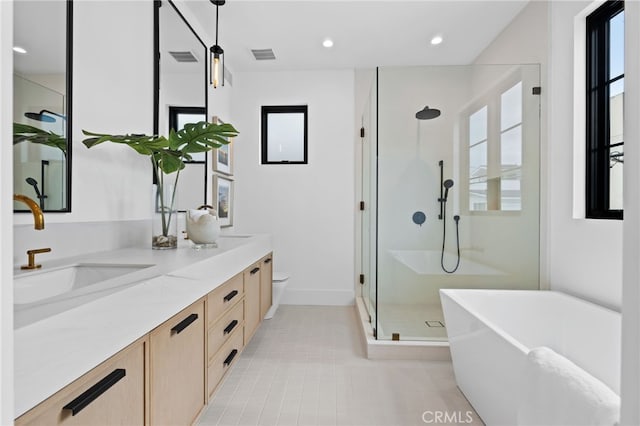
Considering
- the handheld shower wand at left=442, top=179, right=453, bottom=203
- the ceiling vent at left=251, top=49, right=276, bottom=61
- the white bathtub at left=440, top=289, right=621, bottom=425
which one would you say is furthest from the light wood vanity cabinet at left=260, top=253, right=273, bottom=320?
the ceiling vent at left=251, top=49, right=276, bottom=61

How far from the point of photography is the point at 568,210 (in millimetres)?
2291

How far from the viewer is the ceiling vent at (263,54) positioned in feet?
11.3

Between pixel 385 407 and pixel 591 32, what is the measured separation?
101 inches

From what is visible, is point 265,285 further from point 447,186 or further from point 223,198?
point 447,186

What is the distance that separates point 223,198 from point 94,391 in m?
2.79

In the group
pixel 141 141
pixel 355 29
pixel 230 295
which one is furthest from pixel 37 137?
pixel 355 29

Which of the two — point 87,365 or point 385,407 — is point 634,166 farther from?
point 385,407

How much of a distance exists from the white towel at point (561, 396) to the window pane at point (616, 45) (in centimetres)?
174

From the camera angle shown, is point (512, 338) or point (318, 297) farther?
point (318, 297)

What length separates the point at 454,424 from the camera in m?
1.73

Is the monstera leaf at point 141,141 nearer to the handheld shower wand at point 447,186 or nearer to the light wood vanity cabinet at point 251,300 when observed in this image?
the light wood vanity cabinet at point 251,300

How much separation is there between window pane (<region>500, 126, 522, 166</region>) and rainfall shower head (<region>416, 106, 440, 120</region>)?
53cm

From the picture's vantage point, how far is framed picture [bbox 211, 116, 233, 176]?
10.8 ft

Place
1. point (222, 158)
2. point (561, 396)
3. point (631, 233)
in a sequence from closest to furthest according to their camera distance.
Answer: point (631, 233) < point (561, 396) < point (222, 158)
